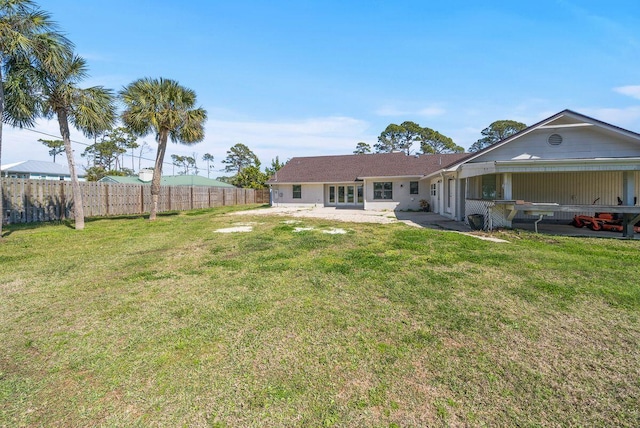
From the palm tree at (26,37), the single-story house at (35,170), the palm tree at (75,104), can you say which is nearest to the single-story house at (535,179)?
the palm tree at (75,104)

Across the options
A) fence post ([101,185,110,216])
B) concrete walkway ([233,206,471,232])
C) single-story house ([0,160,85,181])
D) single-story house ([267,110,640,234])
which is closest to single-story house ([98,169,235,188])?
single-story house ([0,160,85,181])

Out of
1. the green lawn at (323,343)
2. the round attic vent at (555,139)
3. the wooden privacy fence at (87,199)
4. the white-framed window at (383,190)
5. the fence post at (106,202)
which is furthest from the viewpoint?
the white-framed window at (383,190)

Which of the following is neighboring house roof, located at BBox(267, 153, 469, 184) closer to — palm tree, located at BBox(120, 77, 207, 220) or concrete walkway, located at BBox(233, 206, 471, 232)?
concrete walkway, located at BBox(233, 206, 471, 232)

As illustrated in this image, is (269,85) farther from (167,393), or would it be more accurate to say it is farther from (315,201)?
(167,393)

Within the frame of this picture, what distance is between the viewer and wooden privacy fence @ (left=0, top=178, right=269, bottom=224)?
41.9 feet

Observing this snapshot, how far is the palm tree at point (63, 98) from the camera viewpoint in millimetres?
10047

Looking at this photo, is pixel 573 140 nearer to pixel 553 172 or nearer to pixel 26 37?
pixel 553 172

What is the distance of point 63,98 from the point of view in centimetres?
1115

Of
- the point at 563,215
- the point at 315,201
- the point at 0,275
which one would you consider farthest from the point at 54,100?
the point at 563,215

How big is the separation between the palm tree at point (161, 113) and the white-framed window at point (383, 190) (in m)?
11.7

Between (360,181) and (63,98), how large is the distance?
17.2 metres

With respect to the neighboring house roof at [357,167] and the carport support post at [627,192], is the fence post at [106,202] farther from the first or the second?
the carport support post at [627,192]

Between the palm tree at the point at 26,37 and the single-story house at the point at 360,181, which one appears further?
the single-story house at the point at 360,181

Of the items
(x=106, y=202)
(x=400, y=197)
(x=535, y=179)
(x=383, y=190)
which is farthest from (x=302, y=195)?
(x=535, y=179)
